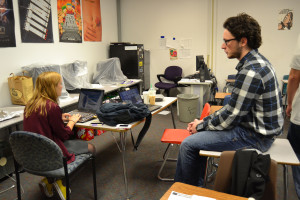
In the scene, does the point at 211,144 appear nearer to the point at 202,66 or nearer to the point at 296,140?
the point at 296,140

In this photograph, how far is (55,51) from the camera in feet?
12.9

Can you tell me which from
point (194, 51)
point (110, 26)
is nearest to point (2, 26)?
point (110, 26)

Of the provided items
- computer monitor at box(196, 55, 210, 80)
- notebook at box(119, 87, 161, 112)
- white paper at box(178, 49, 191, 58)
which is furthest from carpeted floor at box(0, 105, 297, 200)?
white paper at box(178, 49, 191, 58)

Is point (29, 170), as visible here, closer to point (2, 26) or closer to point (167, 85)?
point (2, 26)

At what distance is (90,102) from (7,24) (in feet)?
5.34

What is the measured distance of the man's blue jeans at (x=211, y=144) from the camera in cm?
Answer: 165

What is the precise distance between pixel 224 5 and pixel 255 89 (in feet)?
13.9

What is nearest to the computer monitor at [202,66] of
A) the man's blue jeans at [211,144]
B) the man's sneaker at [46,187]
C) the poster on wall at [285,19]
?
the poster on wall at [285,19]

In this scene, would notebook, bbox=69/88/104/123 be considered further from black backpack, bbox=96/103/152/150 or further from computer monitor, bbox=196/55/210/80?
computer monitor, bbox=196/55/210/80

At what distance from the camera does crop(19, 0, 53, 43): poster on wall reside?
131 inches

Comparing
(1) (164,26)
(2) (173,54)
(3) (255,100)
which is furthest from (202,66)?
(3) (255,100)

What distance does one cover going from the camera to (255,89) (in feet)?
5.01

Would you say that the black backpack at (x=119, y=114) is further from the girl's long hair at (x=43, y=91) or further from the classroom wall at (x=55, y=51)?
the classroom wall at (x=55, y=51)

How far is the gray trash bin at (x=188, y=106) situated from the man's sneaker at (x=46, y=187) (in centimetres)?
265
